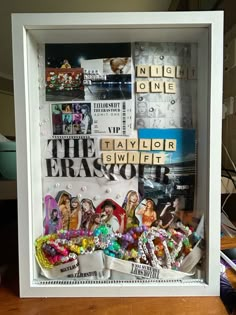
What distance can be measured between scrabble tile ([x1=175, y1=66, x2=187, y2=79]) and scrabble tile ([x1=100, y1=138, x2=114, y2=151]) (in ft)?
0.54

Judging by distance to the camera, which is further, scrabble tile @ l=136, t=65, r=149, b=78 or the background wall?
the background wall

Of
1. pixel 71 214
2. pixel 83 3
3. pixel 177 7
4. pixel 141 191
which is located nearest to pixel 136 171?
pixel 141 191

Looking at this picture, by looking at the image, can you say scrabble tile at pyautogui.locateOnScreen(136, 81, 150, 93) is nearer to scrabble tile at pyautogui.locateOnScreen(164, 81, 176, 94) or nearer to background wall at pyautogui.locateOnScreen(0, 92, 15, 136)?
scrabble tile at pyautogui.locateOnScreen(164, 81, 176, 94)

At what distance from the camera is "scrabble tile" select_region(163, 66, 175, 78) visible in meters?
0.50

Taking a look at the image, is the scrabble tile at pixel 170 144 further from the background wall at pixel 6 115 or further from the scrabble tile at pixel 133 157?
the background wall at pixel 6 115

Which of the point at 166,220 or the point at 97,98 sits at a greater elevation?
the point at 97,98

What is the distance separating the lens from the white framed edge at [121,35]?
1.49 ft

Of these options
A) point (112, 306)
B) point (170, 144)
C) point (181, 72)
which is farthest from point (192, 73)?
point (112, 306)

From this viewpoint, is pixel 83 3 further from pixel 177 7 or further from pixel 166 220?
pixel 166 220

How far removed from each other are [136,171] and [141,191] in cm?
4

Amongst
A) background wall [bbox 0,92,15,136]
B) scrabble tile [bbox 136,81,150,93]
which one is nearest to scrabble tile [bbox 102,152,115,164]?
scrabble tile [bbox 136,81,150,93]

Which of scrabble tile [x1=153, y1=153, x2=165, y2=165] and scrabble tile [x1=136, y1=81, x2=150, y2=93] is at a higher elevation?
scrabble tile [x1=136, y1=81, x2=150, y2=93]

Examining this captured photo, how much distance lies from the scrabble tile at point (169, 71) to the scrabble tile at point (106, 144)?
0.15 meters

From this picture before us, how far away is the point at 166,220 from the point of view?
0.51 metres
